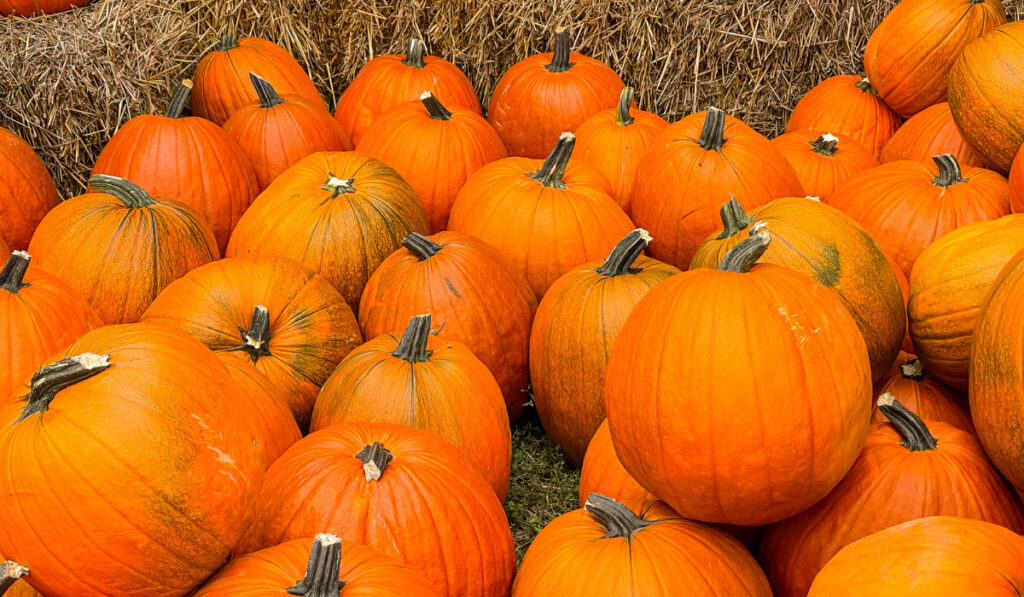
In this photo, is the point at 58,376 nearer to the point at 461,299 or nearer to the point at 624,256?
the point at 461,299

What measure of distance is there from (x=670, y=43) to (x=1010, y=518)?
332 centimetres

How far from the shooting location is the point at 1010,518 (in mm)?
2068

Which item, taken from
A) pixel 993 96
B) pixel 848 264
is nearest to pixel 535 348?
pixel 848 264

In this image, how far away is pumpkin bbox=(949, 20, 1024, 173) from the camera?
3.19 meters

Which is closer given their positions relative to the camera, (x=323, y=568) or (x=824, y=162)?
(x=323, y=568)

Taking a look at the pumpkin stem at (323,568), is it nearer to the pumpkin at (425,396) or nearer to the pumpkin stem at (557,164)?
the pumpkin at (425,396)

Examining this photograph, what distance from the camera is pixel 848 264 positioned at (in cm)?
246

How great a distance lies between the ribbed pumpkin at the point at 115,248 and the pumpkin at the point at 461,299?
701mm

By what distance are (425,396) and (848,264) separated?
1170 millimetres

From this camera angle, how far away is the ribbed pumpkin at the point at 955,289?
2350 mm

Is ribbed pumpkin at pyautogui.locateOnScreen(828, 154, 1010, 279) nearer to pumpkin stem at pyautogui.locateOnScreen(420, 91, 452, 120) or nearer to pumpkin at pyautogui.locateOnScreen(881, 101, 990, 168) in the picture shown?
pumpkin at pyautogui.locateOnScreen(881, 101, 990, 168)

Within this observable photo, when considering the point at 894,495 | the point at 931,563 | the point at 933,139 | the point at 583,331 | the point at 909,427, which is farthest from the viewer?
the point at 933,139

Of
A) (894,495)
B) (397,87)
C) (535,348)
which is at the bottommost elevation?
(535,348)

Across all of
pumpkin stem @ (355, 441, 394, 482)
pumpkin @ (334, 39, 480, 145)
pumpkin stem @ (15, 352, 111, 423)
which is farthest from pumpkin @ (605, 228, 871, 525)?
pumpkin @ (334, 39, 480, 145)
